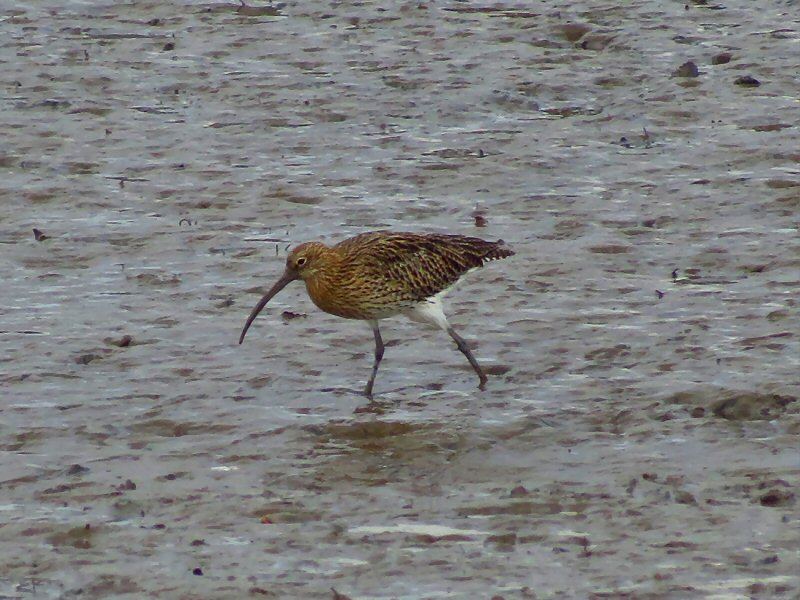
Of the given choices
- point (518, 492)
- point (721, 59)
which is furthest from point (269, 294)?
point (721, 59)

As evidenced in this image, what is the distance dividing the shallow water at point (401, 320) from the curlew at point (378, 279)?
0.34m

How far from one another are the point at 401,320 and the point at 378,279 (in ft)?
4.05

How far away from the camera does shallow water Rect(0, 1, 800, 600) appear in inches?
306

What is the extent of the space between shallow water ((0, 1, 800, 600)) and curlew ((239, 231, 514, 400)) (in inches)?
13.2

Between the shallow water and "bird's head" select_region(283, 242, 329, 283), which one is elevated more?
"bird's head" select_region(283, 242, 329, 283)

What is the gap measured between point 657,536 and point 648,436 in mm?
1288

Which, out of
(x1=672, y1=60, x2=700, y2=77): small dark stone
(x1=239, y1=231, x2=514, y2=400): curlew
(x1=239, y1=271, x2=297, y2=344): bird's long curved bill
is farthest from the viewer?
(x1=672, y1=60, x2=700, y2=77): small dark stone

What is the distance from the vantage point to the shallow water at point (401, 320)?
25.5 feet

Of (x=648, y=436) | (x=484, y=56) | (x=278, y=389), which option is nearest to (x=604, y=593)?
(x=648, y=436)

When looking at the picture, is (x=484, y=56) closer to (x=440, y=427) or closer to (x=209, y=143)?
(x=209, y=143)

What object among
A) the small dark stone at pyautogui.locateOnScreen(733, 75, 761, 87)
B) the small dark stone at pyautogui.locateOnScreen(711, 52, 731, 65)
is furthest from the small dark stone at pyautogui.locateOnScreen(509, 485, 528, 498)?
the small dark stone at pyautogui.locateOnScreen(711, 52, 731, 65)

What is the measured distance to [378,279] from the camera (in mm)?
10055

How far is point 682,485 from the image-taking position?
8266 mm

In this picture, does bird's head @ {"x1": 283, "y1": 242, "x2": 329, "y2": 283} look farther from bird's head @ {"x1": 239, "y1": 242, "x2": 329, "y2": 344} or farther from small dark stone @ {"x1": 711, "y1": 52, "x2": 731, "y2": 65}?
small dark stone @ {"x1": 711, "y1": 52, "x2": 731, "y2": 65}
